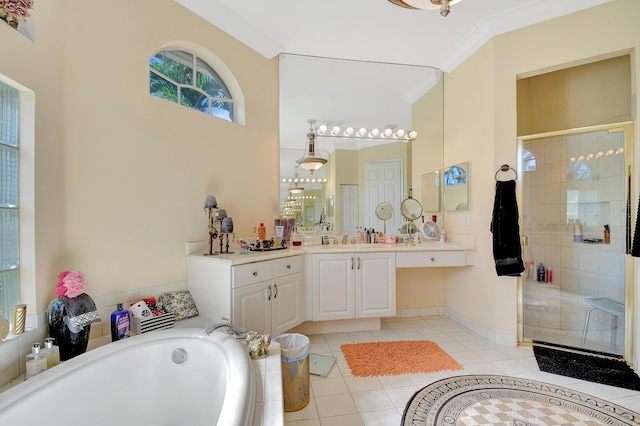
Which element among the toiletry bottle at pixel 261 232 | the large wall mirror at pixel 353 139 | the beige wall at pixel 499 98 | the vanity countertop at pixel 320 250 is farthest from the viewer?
the large wall mirror at pixel 353 139

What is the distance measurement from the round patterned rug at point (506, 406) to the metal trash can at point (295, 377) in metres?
0.61

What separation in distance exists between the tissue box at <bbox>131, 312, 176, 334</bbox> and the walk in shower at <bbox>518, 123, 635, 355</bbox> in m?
2.91

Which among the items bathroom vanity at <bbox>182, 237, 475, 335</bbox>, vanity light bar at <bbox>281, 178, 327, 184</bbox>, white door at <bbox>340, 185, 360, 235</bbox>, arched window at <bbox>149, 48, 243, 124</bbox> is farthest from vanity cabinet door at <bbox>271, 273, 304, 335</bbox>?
arched window at <bbox>149, 48, 243, 124</bbox>

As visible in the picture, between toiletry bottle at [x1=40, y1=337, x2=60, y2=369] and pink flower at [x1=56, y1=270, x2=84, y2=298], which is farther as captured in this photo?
pink flower at [x1=56, y1=270, x2=84, y2=298]

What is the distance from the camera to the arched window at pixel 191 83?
7.07 ft

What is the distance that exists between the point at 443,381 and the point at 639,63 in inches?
109

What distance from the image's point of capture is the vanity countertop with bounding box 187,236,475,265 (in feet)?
6.95

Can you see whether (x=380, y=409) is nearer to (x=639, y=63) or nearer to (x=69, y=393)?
(x=69, y=393)

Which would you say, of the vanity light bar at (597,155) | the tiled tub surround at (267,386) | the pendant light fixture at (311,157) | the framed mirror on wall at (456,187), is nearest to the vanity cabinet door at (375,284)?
the framed mirror on wall at (456,187)

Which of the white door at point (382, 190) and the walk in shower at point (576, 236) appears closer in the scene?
the walk in shower at point (576, 236)

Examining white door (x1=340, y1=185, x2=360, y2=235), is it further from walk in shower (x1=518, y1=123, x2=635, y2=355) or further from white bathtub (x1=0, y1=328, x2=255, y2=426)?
white bathtub (x1=0, y1=328, x2=255, y2=426)

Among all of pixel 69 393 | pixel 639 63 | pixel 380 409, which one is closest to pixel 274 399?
pixel 69 393

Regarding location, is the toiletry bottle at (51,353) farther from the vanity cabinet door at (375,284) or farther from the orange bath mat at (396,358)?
the vanity cabinet door at (375,284)

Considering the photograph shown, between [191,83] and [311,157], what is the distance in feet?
4.56
